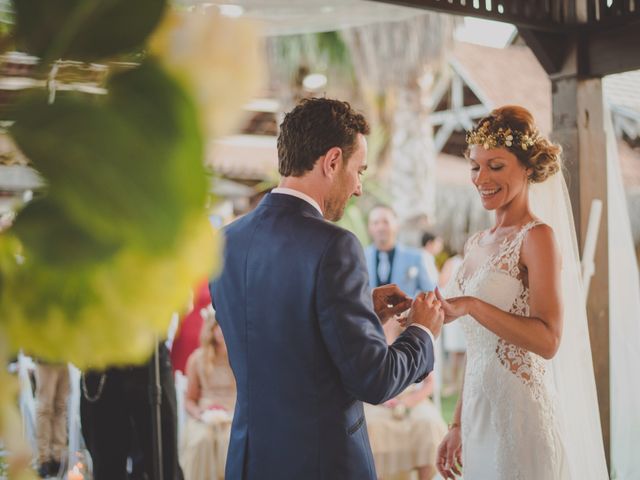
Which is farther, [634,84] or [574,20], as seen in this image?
[634,84]

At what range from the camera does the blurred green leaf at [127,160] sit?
331 millimetres

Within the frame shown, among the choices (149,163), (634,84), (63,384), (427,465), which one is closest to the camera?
(149,163)

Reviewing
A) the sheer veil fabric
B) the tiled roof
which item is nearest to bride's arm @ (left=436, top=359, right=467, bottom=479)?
the sheer veil fabric

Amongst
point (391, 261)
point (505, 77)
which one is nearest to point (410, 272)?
point (391, 261)

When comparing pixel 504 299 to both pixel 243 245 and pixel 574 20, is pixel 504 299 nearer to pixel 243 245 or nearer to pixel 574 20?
pixel 243 245

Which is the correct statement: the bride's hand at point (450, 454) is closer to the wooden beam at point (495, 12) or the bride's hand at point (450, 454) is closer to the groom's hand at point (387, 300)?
the groom's hand at point (387, 300)

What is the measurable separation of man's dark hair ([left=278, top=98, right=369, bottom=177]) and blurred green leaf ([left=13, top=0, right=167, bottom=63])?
182 centimetres

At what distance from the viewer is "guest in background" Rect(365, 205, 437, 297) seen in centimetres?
678

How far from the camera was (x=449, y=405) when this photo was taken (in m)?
9.45

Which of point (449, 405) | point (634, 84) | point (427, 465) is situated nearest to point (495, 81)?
point (634, 84)

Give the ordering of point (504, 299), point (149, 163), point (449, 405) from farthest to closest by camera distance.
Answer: point (449, 405), point (504, 299), point (149, 163)

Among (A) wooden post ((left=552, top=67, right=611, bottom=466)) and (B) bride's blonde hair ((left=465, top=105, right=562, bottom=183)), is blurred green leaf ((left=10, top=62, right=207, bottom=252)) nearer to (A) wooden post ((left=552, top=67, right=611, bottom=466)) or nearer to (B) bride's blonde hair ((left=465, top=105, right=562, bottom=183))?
(B) bride's blonde hair ((left=465, top=105, right=562, bottom=183))

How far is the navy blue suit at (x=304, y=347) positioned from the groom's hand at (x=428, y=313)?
0.05 metres

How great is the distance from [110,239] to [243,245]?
1817 mm
